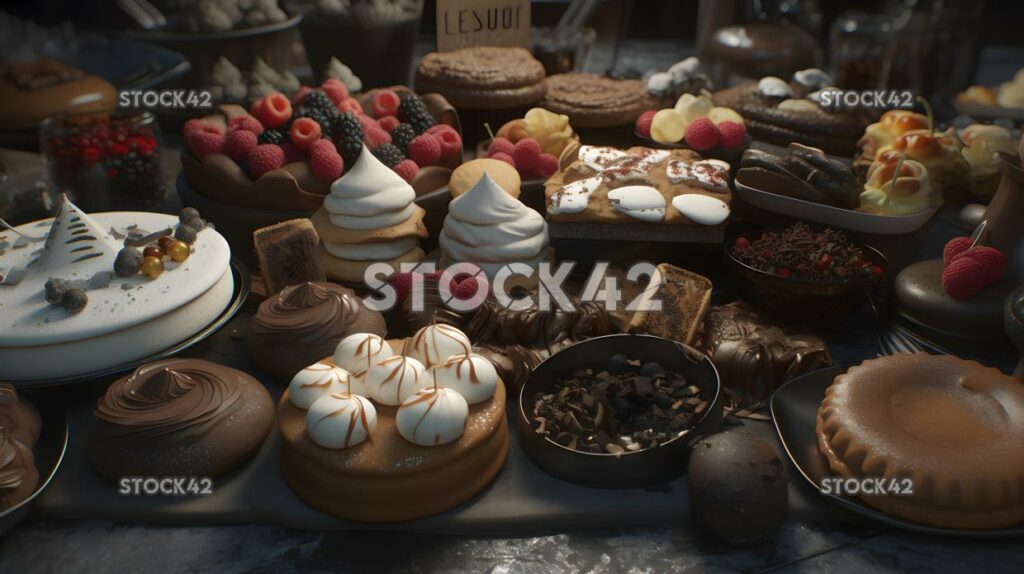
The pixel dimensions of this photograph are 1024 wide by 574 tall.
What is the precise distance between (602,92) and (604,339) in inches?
74.1

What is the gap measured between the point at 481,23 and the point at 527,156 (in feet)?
3.90

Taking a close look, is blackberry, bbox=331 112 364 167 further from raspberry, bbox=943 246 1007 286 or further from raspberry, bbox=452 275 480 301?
raspberry, bbox=943 246 1007 286

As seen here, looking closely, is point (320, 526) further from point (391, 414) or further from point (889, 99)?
point (889, 99)

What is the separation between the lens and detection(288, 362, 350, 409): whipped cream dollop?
7.78ft

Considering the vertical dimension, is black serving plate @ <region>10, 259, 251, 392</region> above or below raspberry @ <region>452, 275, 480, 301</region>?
below

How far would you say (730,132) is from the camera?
368cm

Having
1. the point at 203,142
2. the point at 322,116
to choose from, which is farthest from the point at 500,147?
the point at 203,142

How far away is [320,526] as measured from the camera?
2.30 metres

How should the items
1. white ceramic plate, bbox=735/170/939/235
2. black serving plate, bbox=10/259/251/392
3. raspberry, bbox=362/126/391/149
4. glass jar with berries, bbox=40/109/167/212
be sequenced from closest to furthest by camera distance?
black serving plate, bbox=10/259/251/392, white ceramic plate, bbox=735/170/939/235, raspberry, bbox=362/126/391/149, glass jar with berries, bbox=40/109/167/212

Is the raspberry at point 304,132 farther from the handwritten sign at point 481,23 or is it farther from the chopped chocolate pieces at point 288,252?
the handwritten sign at point 481,23

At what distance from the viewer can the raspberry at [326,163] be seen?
132 inches

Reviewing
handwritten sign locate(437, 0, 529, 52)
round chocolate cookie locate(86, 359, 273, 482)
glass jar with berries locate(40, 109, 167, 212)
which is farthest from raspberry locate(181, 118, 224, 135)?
round chocolate cookie locate(86, 359, 273, 482)

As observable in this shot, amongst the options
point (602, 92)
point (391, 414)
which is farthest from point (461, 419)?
point (602, 92)

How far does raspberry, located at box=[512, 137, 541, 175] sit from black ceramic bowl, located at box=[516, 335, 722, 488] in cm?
108
